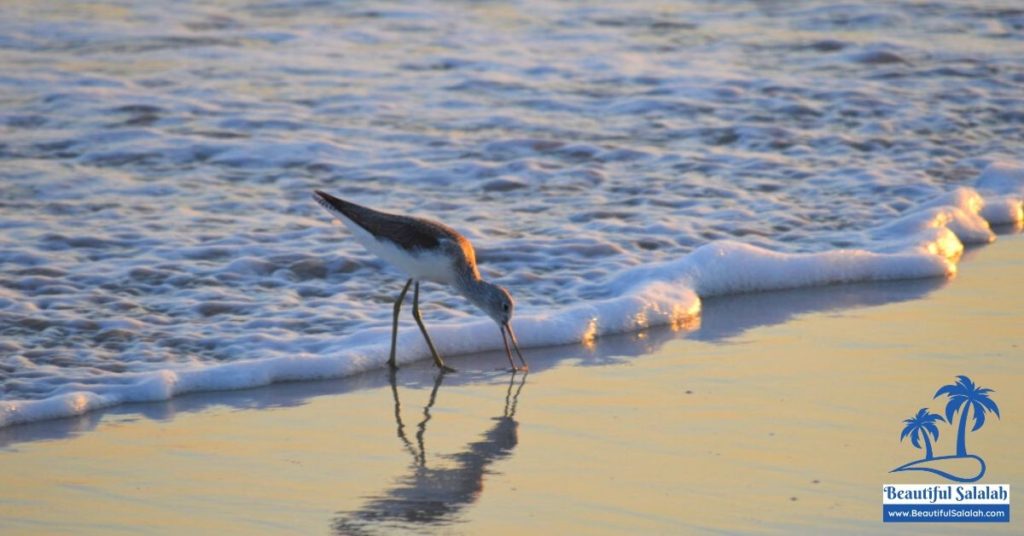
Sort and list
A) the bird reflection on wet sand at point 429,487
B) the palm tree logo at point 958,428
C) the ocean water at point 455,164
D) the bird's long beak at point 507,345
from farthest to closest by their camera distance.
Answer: the ocean water at point 455,164 < the bird's long beak at point 507,345 < the palm tree logo at point 958,428 < the bird reflection on wet sand at point 429,487

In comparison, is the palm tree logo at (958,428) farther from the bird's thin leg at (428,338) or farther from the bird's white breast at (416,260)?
the bird's white breast at (416,260)

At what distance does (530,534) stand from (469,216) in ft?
15.1

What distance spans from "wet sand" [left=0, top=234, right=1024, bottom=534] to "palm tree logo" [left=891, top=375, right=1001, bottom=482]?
46 millimetres

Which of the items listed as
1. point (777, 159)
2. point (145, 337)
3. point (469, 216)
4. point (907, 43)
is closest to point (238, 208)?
point (469, 216)

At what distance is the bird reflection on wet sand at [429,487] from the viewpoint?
4969mm

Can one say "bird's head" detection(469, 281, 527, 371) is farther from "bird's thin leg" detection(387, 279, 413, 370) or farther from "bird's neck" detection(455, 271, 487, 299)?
"bird's thin leg" detection(387, 279, 413, 370)

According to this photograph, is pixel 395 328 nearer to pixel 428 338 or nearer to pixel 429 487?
pixel 428 338

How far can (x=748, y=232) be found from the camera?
897 centimetres

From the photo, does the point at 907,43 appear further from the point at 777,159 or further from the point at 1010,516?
the point at 1010,516

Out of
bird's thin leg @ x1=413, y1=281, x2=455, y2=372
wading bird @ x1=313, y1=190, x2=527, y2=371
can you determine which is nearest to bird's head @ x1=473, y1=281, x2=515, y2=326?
wading bird @ x1=313, y1=190, x2=527, y2=371


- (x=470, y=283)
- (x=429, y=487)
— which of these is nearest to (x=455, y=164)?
(x=470, y=283)

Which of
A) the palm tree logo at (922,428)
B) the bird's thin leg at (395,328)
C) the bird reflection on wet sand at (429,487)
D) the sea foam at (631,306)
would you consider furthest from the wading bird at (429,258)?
the palm tree logo at (922,428)

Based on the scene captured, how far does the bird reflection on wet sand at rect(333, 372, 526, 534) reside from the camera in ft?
16.3

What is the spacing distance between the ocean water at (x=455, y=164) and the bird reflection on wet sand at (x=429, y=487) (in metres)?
1.10
